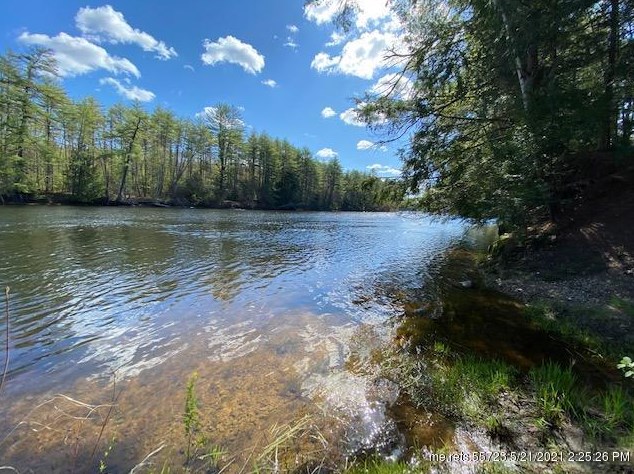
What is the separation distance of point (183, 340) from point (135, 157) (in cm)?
5288

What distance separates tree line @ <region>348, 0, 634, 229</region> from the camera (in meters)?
8.09

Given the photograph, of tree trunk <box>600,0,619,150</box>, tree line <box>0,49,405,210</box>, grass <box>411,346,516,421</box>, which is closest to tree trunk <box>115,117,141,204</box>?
tree line <box>0,49,405,210</box>

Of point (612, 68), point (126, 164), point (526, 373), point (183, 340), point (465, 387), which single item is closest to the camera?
point (465, 387)

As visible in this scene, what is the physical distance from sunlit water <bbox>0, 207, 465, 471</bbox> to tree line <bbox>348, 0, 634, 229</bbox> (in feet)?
14.1

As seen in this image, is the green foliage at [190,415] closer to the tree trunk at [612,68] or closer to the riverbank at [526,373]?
the riverbank at [526,373]

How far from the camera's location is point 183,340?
6238 mm

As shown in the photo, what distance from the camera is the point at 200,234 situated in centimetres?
2102

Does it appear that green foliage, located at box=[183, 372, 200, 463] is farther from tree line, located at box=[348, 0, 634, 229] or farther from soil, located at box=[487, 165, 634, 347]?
tree line, located at box=[348, 0, 634, 229]

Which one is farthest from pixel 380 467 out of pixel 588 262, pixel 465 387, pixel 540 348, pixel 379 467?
pixel 588 262

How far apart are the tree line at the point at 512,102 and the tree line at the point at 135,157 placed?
2.85 meters

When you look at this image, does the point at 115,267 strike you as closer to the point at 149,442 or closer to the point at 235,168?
the point at 149,442

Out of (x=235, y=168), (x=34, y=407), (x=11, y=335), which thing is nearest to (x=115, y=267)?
(x=11, y=335)

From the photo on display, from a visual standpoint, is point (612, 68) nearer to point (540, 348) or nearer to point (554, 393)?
point (540, 348)

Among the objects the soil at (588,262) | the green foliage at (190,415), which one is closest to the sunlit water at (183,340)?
the green foliage at (190,415)
